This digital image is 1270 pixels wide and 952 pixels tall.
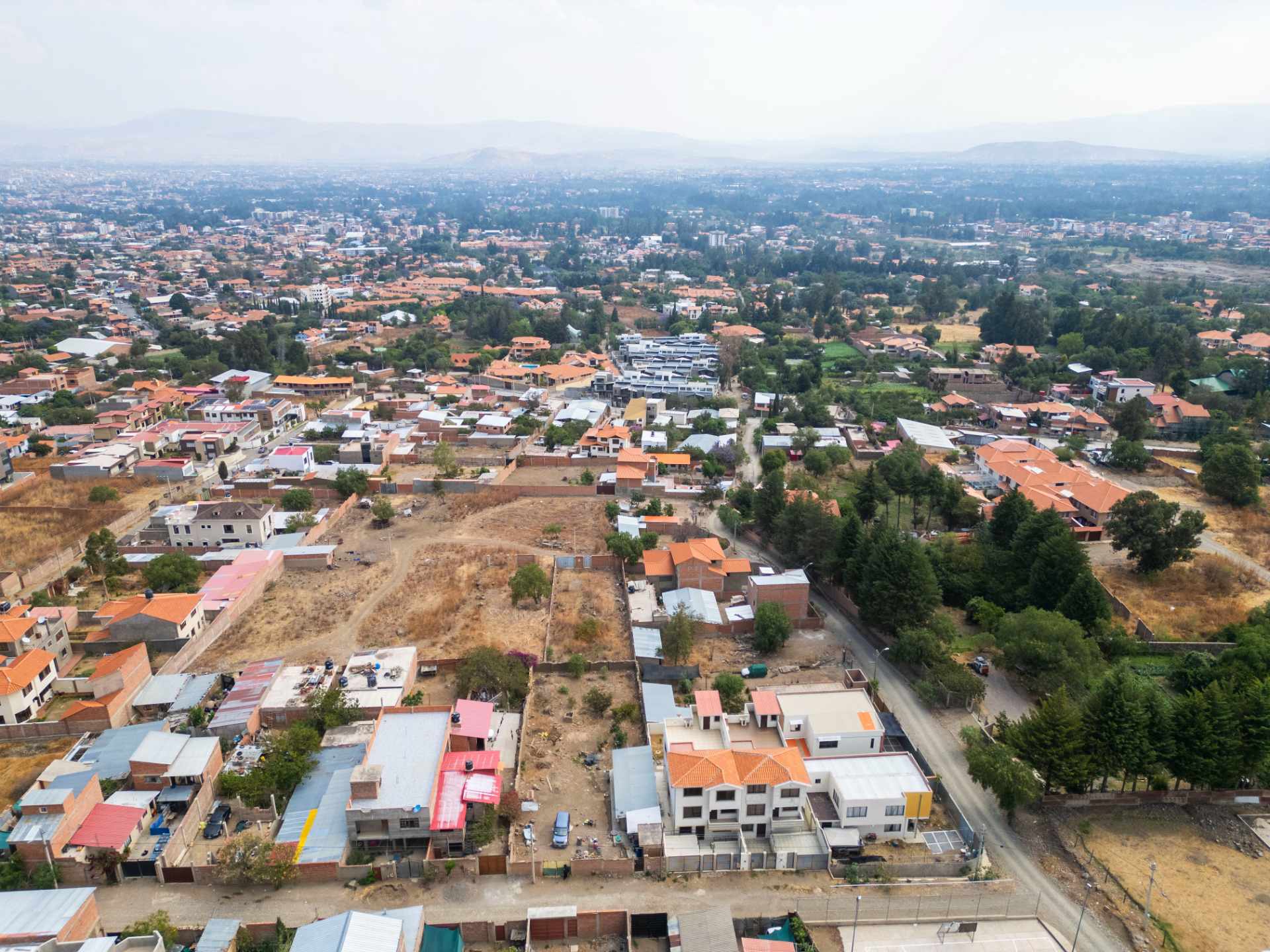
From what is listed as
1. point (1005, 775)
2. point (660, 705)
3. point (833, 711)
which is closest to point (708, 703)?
point (660, 705)

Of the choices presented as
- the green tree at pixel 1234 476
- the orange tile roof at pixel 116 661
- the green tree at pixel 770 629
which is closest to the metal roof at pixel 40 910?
the orange tile roof at pixel 116 661

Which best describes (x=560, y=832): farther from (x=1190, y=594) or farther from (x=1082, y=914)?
(x=1190, y=594)

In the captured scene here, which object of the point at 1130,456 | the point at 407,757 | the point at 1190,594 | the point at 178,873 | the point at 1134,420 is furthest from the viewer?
the point at 1134,420

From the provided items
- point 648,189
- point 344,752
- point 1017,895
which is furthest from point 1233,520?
point 648,189

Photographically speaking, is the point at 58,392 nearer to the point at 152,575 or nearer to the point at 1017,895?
the point at 152,575

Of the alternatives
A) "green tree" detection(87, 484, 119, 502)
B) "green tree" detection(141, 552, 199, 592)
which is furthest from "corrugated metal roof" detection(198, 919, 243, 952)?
"green tree" detection(87, 484, 119, 502)

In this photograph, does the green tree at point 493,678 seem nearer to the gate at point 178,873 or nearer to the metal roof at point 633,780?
the metal roof at point 633,780

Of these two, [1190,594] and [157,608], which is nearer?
[157,608]

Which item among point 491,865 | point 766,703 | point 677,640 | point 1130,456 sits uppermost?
point 766,703
